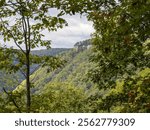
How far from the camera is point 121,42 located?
36.5 ft

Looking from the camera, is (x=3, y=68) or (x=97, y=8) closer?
(x=97, y=8)

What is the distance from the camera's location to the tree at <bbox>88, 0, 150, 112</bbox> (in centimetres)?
989

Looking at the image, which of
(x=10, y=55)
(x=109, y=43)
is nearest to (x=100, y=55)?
(x=109, y=43)

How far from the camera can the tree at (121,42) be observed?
9.89 meters

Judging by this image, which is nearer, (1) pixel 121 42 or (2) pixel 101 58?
(1) pixel 121 42

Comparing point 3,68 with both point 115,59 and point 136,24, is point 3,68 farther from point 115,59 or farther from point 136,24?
point 136,24

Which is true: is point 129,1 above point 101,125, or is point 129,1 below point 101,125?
above

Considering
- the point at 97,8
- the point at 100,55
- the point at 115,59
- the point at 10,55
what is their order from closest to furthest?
1. the point at 97,8
2. the point at 115,59
3. the point at 100,55
4. the point at 10,55

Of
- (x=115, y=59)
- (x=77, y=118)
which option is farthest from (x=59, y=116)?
(x=115, y=59)

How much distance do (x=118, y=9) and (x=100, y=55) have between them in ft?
13.4

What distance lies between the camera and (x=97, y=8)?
10664 mm

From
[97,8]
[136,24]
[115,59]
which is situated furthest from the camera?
[115,59]

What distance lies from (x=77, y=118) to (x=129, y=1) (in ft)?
13.3

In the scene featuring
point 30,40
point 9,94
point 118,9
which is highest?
point 118,9
